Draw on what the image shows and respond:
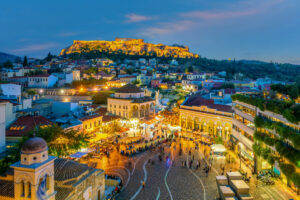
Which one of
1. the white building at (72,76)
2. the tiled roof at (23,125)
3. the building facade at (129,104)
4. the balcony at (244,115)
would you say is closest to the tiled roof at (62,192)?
the tiled roof at (23,125)

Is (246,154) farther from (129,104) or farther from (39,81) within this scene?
(39,81)

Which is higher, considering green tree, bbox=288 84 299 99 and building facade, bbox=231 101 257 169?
green tree, bbox=288 84 299 99

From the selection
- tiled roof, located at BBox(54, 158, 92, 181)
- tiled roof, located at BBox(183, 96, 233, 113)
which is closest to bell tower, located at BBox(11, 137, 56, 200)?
tiled roof, located at BBox(54, 158, 92, 181)

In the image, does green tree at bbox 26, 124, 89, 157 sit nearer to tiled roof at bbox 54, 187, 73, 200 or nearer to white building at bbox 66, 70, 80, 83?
tiled roof at bbox 54, 187, 73, 200

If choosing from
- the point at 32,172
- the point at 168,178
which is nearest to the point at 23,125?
the point at 168,178

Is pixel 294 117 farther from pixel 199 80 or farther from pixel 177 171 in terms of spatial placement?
pixel 199 80

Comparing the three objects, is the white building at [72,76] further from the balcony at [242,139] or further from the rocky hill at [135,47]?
the rocky hill at [135,47]

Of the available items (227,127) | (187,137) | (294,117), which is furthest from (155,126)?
(294,117)
